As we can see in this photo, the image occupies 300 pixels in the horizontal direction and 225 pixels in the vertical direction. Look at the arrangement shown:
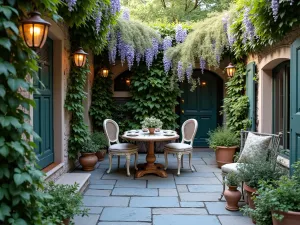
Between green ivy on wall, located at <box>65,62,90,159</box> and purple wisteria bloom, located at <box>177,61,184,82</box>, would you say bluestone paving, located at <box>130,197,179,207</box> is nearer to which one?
green ivy on wall, located at <box>65,62,90,159</box>

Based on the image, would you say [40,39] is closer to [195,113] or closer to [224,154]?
[224,154]

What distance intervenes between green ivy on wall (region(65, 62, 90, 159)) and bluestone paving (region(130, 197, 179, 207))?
1605mm

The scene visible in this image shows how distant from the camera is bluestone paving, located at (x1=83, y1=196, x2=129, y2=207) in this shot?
3.57 metres

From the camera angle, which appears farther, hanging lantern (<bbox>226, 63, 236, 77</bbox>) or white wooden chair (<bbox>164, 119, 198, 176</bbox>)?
hanging lantern (<bbox>226, 63, 236, 77</bbox>)

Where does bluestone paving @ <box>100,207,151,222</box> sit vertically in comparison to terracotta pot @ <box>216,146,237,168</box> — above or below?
below

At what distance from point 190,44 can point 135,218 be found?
436 cm

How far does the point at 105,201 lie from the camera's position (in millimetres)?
3682

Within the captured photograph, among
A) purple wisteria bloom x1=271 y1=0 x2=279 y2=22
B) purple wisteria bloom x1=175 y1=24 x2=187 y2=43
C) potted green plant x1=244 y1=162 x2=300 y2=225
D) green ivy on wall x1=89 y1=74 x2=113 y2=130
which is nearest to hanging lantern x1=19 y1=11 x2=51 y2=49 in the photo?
potted green plant x1=244 y1=162 x2=300 y2=225

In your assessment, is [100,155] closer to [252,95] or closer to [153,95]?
[153,95]

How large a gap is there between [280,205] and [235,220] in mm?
811

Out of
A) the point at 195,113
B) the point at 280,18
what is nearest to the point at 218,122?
the point at 195,113

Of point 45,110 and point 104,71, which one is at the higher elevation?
point 104,71

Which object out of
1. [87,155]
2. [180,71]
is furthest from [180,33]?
[87,155]

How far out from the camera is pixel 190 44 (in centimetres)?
655
